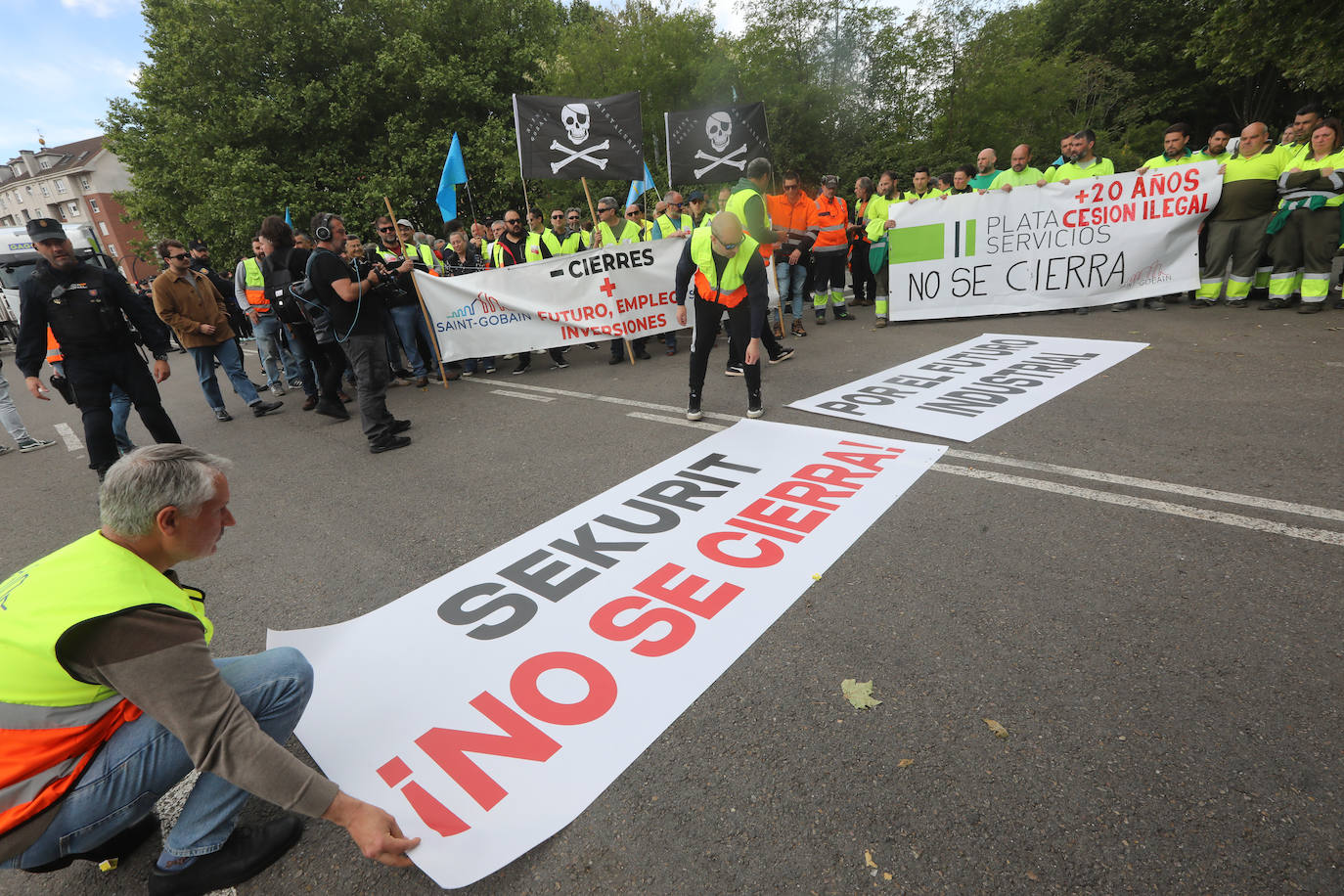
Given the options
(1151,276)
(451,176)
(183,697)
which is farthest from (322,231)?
(1151,276)

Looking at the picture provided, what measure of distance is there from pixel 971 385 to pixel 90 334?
7225 millimetres

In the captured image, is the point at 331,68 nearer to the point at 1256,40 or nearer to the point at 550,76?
the point at 550,76

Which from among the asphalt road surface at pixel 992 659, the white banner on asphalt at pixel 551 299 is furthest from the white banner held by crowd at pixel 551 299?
the asphalt road surface at pixel 992 659

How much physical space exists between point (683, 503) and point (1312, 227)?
802 centimetres

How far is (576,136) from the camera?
8914 millimetres

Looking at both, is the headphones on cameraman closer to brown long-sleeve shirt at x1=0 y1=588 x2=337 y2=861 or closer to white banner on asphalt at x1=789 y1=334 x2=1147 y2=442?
white banner on asphalt at x1=789 y1=334 x2=1147 y2=442

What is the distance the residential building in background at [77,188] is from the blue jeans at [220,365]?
67.6m

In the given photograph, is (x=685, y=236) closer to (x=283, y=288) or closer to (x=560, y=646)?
(x=283, y=288)

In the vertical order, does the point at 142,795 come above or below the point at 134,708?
below

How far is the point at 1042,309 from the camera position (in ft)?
27.7

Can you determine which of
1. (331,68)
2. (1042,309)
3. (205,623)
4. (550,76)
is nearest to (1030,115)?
(550,76)

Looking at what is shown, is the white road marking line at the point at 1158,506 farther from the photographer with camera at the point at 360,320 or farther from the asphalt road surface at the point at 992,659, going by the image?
the photographer with camera at the point at 360,320

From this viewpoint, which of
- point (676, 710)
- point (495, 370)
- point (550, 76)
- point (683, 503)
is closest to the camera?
point (676, 710)

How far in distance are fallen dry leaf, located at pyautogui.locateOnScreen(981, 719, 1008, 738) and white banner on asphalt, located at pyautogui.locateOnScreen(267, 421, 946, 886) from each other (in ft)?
2.96
